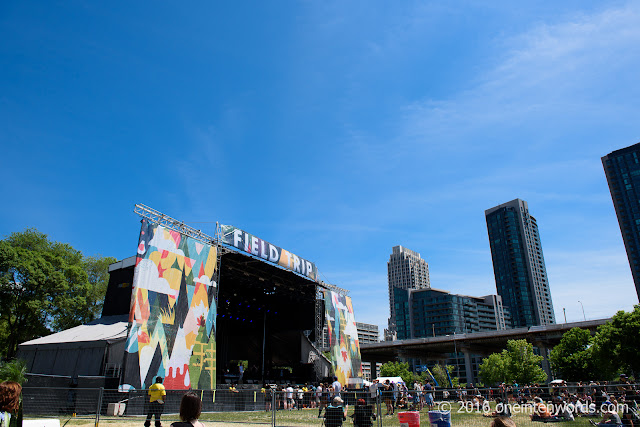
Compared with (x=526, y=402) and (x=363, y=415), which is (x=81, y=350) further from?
(x=526, y=402)

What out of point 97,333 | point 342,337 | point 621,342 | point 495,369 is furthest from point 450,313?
point 97,333

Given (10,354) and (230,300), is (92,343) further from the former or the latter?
(10,354)

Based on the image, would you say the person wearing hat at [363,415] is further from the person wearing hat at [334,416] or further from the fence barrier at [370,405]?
the person wearing hat at [334,416]

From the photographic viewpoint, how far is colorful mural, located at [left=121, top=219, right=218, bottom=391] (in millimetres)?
19797

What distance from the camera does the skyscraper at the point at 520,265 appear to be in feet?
562

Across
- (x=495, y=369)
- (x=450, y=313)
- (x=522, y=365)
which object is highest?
(x=450, y=313)

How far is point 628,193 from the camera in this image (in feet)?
451

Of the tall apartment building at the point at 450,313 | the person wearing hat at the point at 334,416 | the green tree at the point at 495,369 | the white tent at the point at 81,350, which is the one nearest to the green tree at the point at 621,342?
the green tree at the point at 495,369

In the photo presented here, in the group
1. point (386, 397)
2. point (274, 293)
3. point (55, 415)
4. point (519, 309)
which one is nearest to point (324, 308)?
point (274, 293)

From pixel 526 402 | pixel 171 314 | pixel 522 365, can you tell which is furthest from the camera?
pixel 522 365

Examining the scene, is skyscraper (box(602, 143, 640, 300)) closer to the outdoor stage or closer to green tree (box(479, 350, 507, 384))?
green tree (box(479, 350, 507, 384))

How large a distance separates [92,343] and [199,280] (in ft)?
20.7

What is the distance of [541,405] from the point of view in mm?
13625

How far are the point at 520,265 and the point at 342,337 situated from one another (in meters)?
162
